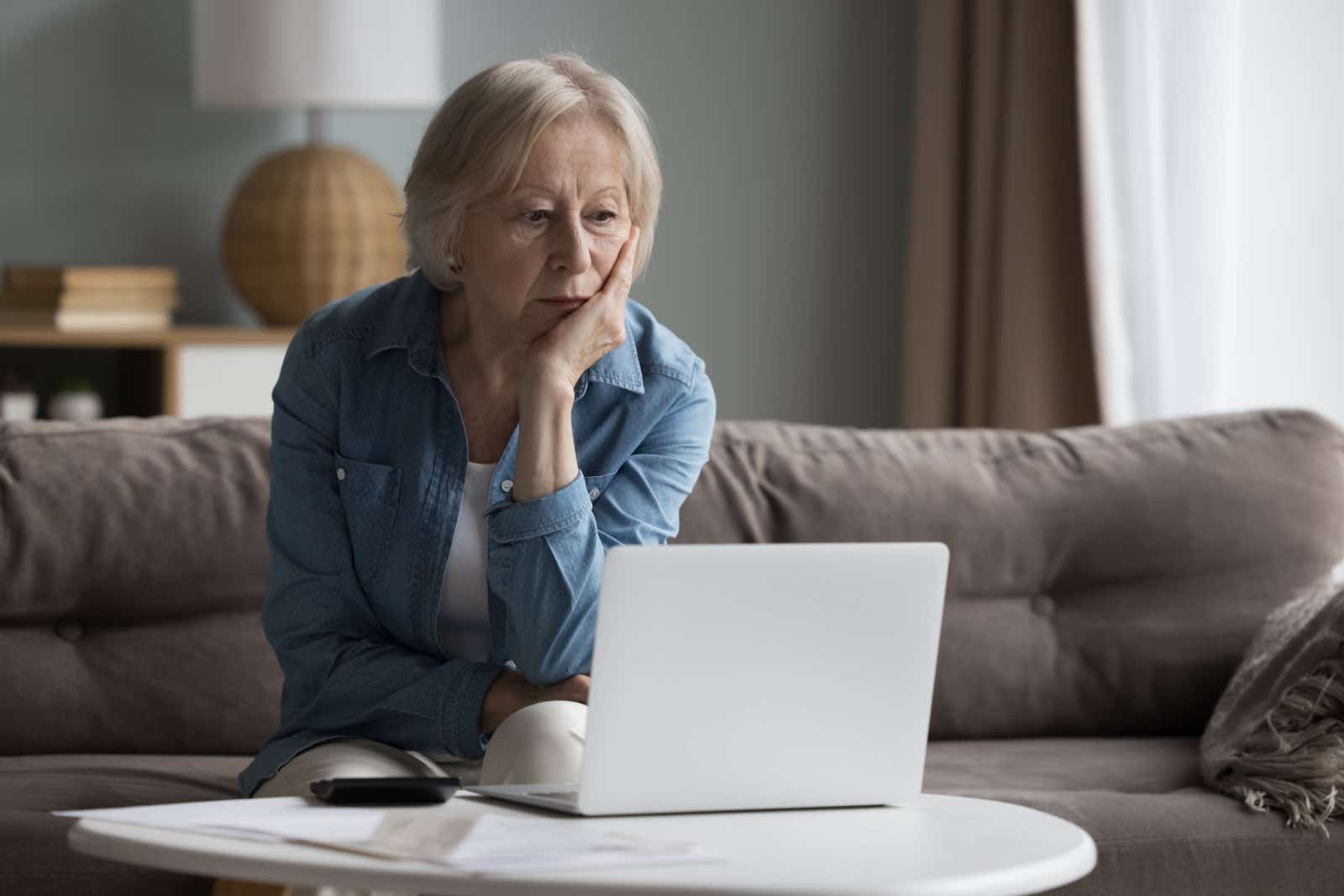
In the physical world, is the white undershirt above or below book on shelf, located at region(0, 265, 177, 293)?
below

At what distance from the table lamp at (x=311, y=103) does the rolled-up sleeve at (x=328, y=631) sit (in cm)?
178

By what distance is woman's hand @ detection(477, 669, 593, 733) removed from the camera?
1.55m

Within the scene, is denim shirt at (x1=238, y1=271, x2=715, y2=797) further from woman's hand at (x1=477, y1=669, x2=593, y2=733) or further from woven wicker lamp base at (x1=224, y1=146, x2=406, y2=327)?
woven wicker lamp base at (x1=224, y1=146, x2=406, y2=327)

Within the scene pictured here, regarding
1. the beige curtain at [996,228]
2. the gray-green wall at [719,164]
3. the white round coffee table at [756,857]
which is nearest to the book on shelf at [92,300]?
the gray-green wall at [719,164]

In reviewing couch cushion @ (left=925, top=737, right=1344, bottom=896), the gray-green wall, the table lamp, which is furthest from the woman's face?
the gray-green wall

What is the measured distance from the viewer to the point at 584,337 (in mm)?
1638

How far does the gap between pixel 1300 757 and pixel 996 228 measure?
1987 millimetres

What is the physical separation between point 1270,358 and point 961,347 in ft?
2.71

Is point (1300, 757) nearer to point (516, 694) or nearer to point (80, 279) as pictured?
point (516, 694)

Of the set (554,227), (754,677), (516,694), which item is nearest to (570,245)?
(554,227)

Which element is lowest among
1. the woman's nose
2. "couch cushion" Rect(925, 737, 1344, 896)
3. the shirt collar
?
"couch cushion" Rect(925, 737, 1344, 896)

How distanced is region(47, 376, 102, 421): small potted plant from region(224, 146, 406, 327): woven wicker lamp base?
37 centimetres

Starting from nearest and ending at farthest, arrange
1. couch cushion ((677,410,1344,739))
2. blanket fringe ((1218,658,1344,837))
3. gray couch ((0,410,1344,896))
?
blanket fringe ((1218,658,1344,837))
gray couch ((0,410,1344,896))
couch cushion ((677,410,1344,739))

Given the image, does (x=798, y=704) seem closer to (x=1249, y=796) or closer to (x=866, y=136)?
(x=1249, y=796)
